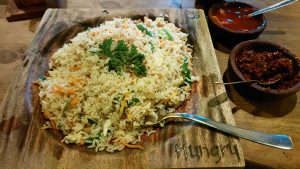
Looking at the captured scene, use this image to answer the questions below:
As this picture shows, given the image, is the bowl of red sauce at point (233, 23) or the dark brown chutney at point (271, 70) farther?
the bowl of red sauce at point (233, 23)

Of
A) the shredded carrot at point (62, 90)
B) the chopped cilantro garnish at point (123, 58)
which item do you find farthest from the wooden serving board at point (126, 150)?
the chopped cilantro garnish at point (123, 58)

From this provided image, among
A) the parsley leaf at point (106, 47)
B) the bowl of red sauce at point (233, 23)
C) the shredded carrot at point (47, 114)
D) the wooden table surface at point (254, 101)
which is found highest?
the parsley leaf at point (106, 47)

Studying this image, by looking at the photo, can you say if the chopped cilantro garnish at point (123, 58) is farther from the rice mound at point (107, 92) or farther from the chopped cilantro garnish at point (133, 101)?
the chopped cilantro garnish at point (133, 101)

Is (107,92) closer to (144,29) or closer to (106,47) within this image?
(106,47)

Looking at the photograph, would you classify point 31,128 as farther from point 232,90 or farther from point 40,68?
point 232,90

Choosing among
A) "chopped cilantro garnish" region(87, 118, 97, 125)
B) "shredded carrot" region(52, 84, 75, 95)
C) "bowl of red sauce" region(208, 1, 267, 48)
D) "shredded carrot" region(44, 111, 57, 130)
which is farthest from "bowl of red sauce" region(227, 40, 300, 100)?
"shredded carrot" region(44, 111, 57, 130)

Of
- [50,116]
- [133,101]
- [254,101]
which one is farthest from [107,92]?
[254,101]
